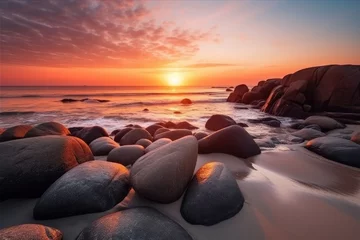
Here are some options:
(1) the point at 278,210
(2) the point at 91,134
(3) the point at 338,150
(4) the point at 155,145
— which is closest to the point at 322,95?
(3) the point at 338,150

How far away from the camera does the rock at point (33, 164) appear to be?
221cm

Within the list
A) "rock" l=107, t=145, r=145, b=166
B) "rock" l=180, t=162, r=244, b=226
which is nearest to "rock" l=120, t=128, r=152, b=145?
"rock" l=107, t=145, r=145, b=166

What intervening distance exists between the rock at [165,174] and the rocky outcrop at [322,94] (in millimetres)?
11231

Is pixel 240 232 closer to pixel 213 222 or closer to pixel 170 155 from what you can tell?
pixel 213 222

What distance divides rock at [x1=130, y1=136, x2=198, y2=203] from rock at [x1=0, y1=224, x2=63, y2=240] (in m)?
0.82

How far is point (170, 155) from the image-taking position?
2330mm

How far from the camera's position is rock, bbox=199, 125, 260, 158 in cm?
385

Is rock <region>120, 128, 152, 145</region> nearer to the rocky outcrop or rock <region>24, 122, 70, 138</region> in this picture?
rock <region>24, 122, 70, 138</region>

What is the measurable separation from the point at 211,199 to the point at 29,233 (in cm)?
151

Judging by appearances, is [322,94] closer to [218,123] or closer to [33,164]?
[218,123]

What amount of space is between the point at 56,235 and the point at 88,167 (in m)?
0.80

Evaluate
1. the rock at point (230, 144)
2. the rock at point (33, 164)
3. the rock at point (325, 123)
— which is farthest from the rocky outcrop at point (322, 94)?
the rock at point (33, 164)

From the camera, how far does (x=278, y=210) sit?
209cm

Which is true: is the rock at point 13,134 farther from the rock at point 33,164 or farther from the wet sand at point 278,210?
the wet sand at point 278,210
